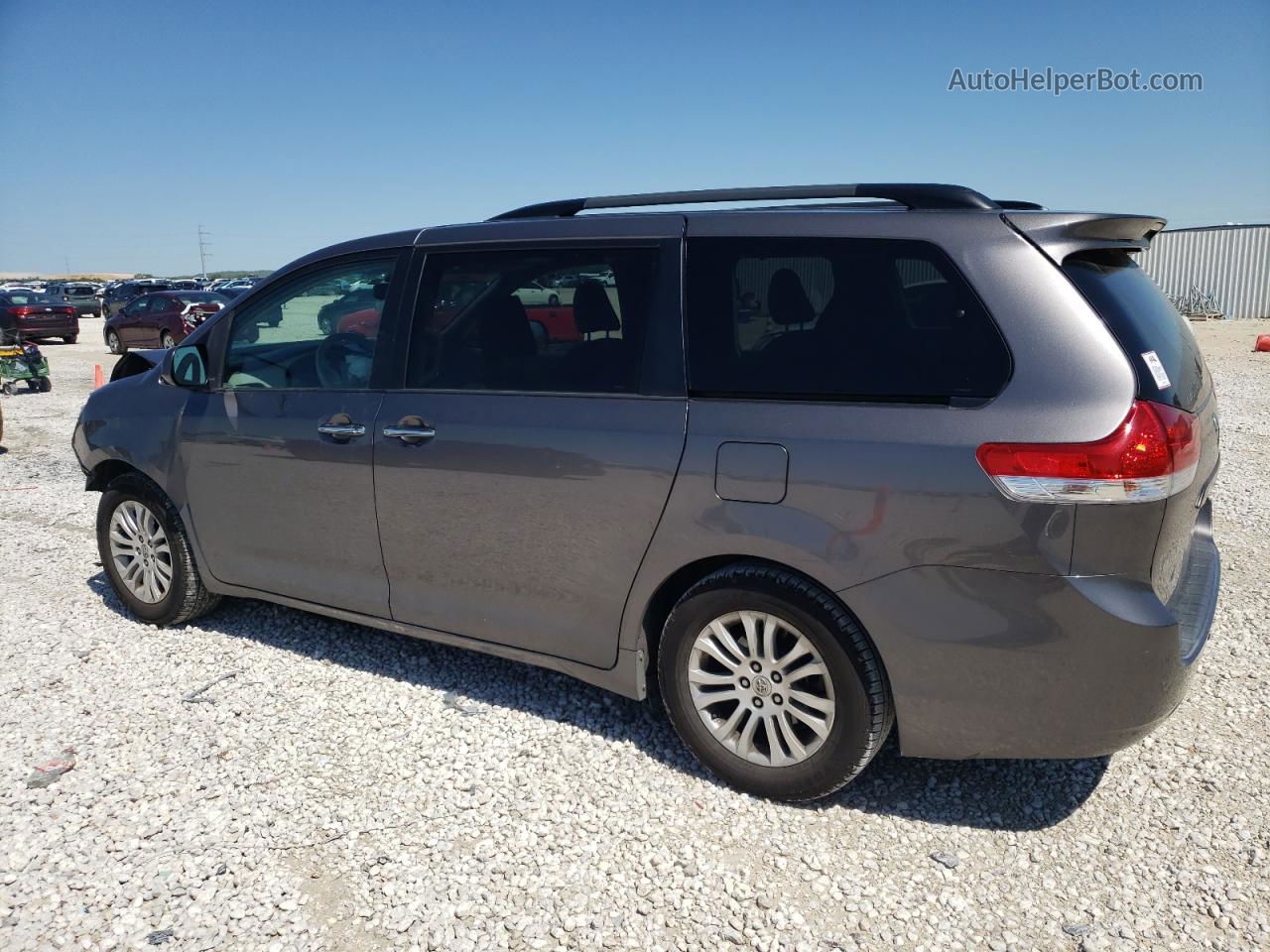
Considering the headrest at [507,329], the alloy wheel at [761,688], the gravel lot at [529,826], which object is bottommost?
the gravel lot at [529,826]

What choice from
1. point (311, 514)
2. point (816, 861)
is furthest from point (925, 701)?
point (311, 514)

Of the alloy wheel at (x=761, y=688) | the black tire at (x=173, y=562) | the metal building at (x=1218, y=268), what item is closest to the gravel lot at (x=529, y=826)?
the alloy wheel at (x=761, y=688)

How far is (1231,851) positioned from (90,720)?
4182mm

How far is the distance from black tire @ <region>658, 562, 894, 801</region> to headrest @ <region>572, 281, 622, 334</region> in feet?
3.26

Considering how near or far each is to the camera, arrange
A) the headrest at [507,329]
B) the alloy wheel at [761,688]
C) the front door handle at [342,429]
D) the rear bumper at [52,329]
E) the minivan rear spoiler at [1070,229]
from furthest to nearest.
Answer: the rear bumper at [52,329], the front door handle at [342,429], the headrest at [507,329], the alloy wheel at [761,688], the minivan rear spoiler at [1070,229]

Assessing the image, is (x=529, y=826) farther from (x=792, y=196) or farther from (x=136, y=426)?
(x=136, y=426)

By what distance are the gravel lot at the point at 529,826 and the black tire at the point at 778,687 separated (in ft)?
0.38

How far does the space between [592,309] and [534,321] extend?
0.27m

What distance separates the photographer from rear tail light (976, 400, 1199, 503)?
2.62 meters

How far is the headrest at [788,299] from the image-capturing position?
10.2 feet

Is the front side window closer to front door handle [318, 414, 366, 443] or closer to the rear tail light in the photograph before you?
front door handle [318, 414, 366, 443]

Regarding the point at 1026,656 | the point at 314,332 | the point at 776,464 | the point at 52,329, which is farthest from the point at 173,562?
the point at 52,329

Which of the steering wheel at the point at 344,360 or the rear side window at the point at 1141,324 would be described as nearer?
the rear side window at the point at 1141,324

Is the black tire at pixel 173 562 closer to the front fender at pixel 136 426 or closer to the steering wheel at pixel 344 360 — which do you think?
the front fender at pixel 136 426
